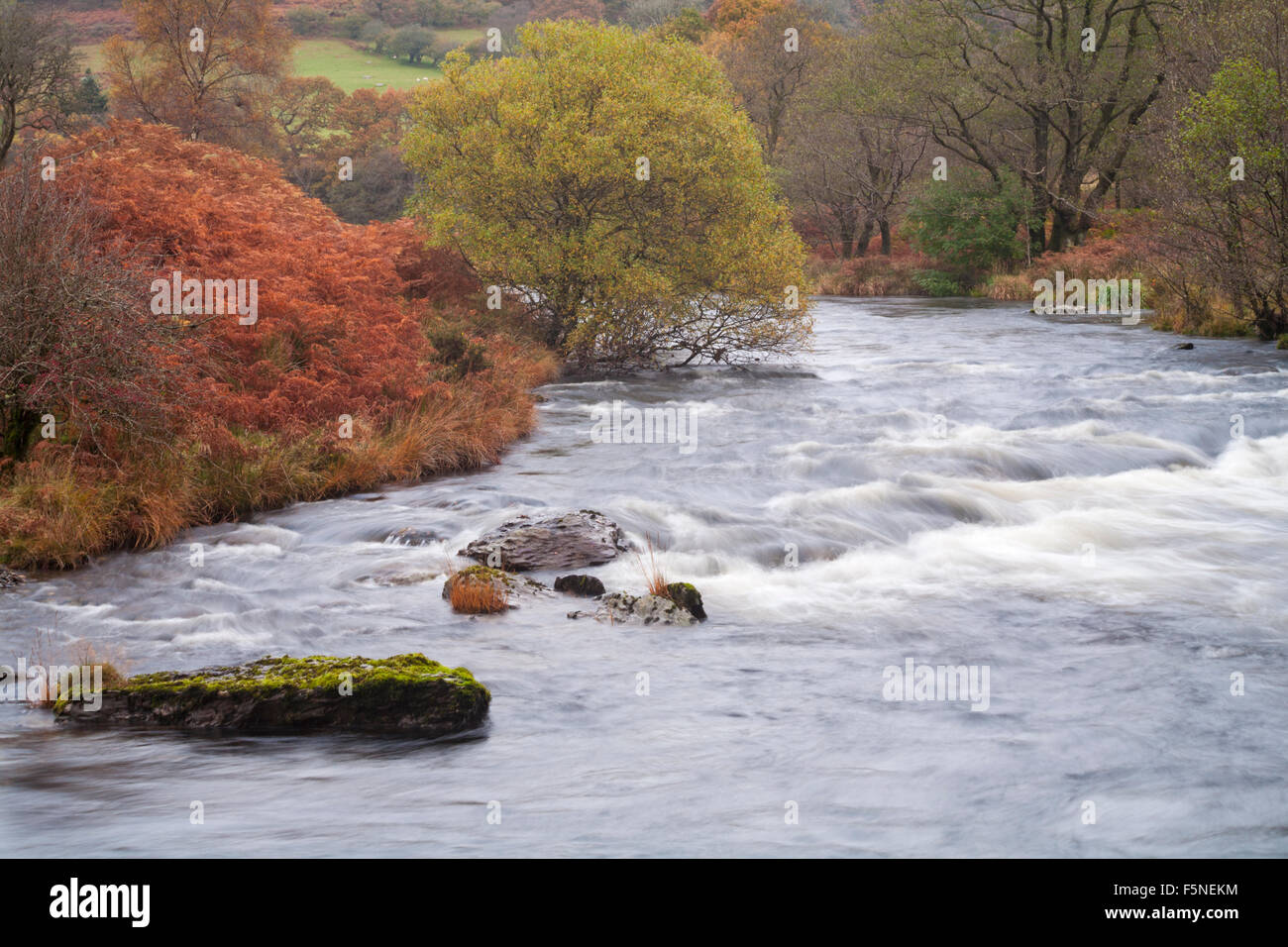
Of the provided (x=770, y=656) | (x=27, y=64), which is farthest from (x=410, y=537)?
(x=27, y=64)

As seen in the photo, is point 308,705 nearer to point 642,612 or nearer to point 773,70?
point 642,612

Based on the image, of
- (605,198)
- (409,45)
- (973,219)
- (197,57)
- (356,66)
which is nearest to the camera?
(605,198)

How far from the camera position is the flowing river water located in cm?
688

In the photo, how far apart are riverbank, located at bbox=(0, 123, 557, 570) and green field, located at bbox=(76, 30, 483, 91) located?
7760 centimetres

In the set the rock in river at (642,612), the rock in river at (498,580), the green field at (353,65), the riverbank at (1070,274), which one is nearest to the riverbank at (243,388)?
the rock in river at (498,580)

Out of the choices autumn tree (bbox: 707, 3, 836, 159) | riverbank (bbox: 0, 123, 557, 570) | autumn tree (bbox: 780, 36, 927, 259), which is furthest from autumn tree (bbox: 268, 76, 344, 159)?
riverbank (bbox: 0, 123, 557, 570)

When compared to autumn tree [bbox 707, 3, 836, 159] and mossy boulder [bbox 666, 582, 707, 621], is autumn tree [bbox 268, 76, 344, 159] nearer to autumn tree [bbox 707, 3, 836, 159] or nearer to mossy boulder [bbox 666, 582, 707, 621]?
autumn tree [bbox 707, 3, 836, 159]

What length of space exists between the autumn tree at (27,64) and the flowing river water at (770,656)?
3117 cm

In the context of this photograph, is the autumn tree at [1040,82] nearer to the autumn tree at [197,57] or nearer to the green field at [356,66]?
the autumn tree at [197,57]

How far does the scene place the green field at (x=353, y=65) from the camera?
97062 millimetres

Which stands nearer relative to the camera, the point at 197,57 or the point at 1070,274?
the point at 1070,274

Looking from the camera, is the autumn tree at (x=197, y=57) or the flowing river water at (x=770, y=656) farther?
the autumn tree at (x=197, y=57)

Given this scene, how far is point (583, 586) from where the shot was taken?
37.8 ft

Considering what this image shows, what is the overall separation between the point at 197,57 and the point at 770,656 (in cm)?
5104
